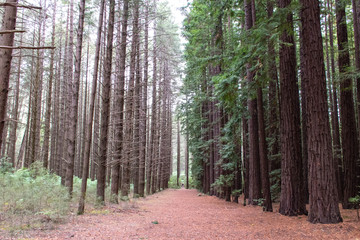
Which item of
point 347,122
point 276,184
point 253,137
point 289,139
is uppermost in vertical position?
point 347,122

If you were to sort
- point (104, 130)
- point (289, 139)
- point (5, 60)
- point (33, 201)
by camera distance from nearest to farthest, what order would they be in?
1. point (5, 60)
2. point (33, 201)
3. point (289, 139)
4. point (104, 130)

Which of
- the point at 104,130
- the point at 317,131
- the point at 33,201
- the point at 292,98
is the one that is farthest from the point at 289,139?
the point at 33,201

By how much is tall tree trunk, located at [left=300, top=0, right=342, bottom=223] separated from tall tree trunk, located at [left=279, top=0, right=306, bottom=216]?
105 cm

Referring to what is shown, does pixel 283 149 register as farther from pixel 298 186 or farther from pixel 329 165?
pixel 329 165

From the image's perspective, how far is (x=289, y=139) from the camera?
27.8 ft

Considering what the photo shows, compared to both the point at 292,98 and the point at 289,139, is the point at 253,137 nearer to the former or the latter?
the point at 289,139

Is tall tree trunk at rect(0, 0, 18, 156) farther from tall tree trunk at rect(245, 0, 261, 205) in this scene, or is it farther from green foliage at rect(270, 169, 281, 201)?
green foliage at rect(270, 169, 281, 201)

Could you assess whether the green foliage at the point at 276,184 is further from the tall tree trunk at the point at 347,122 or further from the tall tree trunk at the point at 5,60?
the tall tree trunk at the point at 5,60

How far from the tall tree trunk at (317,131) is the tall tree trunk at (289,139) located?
105cm

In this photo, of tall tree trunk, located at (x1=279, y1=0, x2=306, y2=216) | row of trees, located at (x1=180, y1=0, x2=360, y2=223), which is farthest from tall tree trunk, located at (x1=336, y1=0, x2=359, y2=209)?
tall tree trunk, located at (x1=279, y1=0, x2=306, y2=216)

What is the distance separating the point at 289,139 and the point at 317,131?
5.80 feet

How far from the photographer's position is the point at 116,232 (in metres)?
5.80

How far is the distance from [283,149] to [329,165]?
2080 millimetres

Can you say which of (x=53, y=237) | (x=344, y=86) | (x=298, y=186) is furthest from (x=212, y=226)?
(x=344, y=86)
